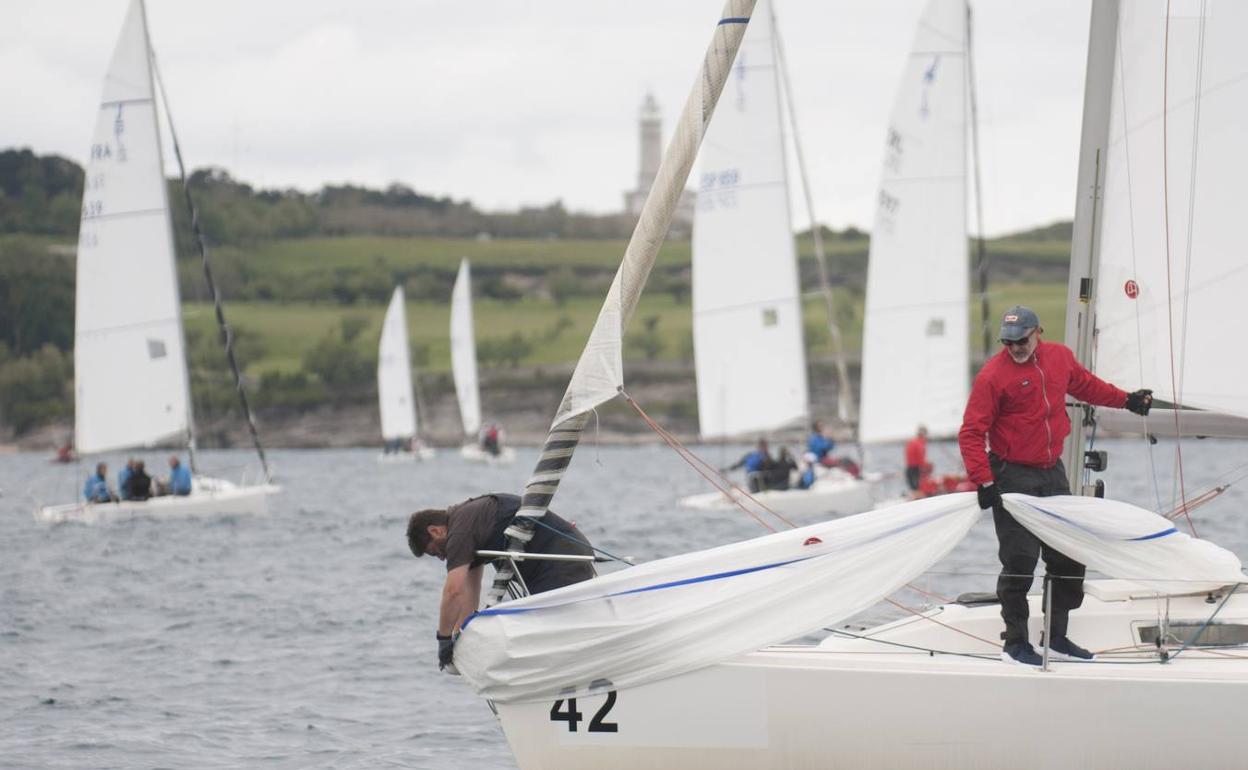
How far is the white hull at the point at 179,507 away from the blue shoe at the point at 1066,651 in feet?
61.7

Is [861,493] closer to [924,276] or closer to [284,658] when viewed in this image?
[924,276]

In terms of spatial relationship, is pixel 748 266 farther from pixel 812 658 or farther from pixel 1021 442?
pixel 812 658

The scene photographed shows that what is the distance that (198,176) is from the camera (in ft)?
326

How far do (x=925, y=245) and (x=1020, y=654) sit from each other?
65.8 ft

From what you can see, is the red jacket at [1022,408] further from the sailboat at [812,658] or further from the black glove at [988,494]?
the sailboat at [812,658]

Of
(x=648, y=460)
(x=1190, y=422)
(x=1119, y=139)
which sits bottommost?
(x=648, y=460)

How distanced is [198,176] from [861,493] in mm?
79851

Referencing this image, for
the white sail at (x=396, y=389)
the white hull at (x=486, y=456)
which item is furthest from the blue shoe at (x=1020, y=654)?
the white sail at (x=396, y=389)

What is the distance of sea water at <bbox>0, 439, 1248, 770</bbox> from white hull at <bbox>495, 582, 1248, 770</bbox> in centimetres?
52

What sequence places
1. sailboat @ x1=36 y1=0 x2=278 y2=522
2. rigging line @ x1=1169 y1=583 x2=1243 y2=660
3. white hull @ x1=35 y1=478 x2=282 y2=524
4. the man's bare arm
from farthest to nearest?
1. sailboat @ x1=36 y1=0 x2=278 y2=522
2. white hull @ x1=35 y1=478 x2=282 y2=524
3. rigging line @ x1=1169 y1=583 x2=1243 y2=660
4. the man's bare arm

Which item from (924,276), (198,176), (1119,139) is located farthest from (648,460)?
(1119,139)

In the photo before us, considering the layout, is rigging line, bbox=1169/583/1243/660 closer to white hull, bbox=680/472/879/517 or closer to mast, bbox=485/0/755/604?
mast, bbox=485/0/755/604

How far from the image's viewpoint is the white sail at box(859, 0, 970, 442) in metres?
26.7

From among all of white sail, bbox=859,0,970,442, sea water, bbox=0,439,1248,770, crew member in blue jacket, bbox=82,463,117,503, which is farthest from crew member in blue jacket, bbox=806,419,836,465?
crew member in blue jacket, bbox=82,463,117,503
